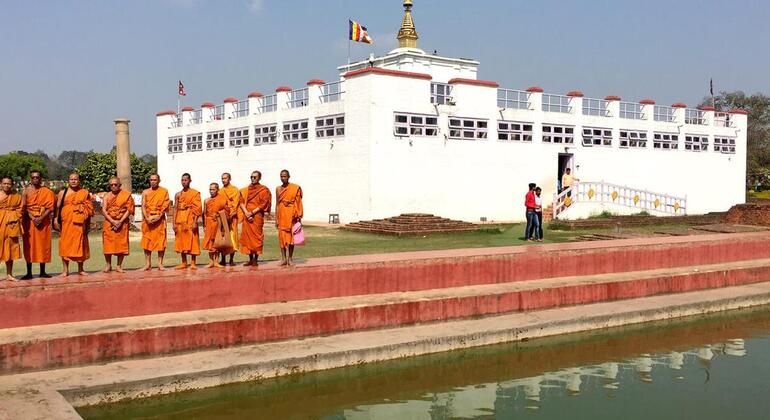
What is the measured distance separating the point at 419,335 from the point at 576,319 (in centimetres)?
246

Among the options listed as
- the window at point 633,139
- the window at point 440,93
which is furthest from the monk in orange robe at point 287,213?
the window at point 633,139

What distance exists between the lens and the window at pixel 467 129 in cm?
2175

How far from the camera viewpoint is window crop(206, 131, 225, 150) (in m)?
27.6

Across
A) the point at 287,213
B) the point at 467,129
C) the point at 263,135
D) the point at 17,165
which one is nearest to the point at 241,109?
Result: the point at 263,135

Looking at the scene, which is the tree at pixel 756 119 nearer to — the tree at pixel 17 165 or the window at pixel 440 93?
the window at pixel 440 93

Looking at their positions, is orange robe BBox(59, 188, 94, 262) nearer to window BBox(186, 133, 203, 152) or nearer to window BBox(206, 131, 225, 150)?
window BBox(206, 131, 225, 150)

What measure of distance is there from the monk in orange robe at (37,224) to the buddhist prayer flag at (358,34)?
16269 millimetres

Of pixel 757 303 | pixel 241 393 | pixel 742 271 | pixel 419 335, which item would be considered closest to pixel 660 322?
pixel 757 303

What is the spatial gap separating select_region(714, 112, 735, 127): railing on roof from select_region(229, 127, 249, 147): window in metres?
18.2

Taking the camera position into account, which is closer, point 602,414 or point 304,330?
point 602,414

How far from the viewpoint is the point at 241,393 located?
23.6ft

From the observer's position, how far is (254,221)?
31.7 feet

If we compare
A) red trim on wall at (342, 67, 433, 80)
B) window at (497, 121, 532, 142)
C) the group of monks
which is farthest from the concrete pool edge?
window at (497, 121, 532, 142)

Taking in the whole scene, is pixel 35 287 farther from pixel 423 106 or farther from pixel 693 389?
pixel 423 106
